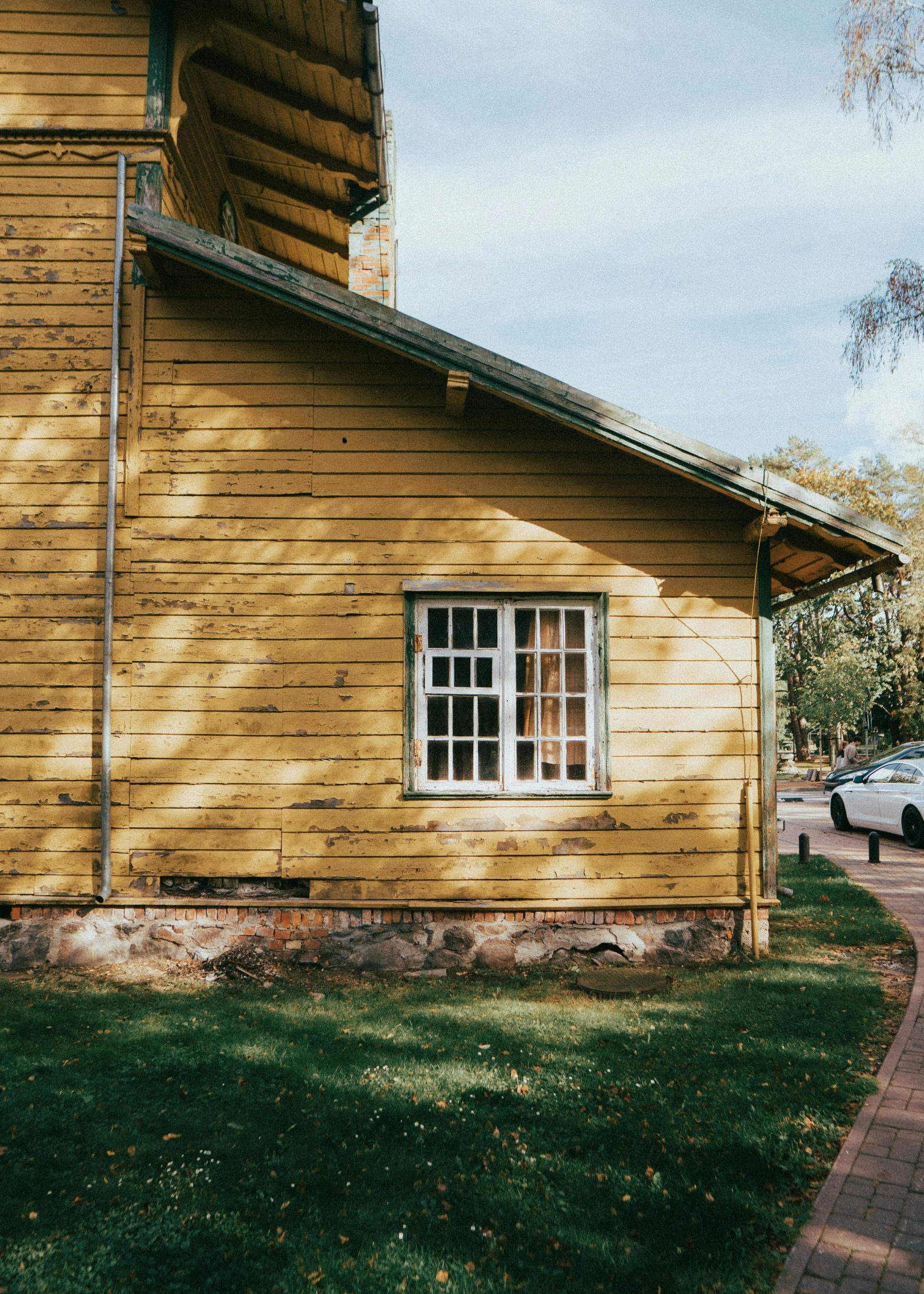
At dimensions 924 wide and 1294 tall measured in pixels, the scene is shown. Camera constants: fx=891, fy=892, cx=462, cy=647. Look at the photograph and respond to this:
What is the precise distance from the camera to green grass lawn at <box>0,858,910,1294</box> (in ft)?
11.5

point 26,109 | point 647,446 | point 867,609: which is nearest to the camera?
point 647,446

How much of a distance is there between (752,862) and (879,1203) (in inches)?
146

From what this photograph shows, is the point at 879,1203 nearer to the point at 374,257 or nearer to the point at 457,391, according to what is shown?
the point at 457,391

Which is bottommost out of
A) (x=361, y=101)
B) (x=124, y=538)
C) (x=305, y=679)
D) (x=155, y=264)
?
(x=305, y=679)

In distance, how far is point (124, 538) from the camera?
755 centimetres

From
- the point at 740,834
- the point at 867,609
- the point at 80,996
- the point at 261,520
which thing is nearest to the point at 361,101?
the point at 261,520

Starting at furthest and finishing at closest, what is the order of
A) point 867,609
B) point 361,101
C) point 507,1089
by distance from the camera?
point 867,609
point 361,101
point 507,1089

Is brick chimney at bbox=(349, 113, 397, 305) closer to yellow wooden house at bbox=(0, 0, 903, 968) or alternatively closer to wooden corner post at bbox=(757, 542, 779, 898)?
yellow wooden house at bbox=(0, 0, 903, 968)

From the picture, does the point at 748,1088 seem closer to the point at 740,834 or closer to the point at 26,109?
the point at 740,834

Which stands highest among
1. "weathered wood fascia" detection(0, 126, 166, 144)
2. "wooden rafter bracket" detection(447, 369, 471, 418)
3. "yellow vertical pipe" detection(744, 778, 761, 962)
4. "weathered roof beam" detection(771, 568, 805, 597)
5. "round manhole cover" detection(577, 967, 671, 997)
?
"weathered wood fascia" detection(0, 126, 166, 144)

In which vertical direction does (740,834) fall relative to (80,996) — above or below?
above

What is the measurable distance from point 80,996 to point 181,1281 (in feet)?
12.1

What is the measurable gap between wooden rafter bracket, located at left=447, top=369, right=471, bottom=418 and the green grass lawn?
15.4ft

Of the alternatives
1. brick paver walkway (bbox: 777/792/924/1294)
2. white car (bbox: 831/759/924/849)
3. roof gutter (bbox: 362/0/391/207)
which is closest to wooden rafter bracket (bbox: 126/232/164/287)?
roof gutter (bbox: 362/0/391/207)
